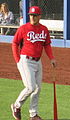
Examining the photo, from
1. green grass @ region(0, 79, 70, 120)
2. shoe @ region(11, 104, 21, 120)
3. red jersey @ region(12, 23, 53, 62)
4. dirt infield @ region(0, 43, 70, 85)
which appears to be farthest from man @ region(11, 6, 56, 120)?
dirt infield @ region(0, 43, 70, 85)

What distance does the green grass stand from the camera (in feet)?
25.3

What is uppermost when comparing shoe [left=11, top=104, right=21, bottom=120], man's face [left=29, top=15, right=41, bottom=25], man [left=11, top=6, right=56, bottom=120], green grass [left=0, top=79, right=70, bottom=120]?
man's face [left=29, top=15, right=41, bottom=25]

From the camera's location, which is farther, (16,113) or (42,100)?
(42,100)

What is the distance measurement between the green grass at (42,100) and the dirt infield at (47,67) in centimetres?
62

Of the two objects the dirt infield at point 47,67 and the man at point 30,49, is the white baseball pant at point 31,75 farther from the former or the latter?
the dirt infield at point 47,67

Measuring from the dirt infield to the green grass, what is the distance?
62cm

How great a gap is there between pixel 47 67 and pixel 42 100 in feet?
10.9

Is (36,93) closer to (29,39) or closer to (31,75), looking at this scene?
(31,75)

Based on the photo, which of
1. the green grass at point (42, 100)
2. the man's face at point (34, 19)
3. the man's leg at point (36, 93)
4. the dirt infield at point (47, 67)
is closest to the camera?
the man's face at point (34, 19)

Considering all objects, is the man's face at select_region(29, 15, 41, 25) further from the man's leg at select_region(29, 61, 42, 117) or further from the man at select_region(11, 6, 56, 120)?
the man's leg at select_region(29, 61, 42, 117)

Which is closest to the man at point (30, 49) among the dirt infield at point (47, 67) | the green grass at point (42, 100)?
the green grass at point (42, 100)

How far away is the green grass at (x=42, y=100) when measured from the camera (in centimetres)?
771

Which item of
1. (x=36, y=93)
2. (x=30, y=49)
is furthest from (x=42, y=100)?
(x=30, y=49)

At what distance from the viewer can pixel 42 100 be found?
881cm
